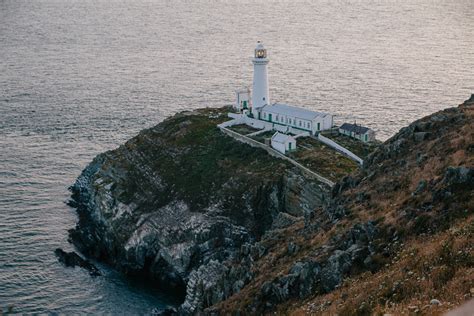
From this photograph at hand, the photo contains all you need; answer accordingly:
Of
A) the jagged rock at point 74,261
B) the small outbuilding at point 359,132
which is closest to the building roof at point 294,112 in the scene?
the small outbuilding at point 359,132

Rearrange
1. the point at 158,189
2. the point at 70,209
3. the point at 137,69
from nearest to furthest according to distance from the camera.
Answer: the point at 158,189 → the point at 70,209 → the point at 137,69

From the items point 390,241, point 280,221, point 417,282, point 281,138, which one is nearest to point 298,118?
point 281,138

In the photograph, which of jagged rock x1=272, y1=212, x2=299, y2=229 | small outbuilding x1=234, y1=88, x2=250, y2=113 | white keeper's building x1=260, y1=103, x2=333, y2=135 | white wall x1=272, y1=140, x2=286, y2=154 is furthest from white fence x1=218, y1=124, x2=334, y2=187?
small outbuilding x1=234, y1=88, x2=250, y2=113

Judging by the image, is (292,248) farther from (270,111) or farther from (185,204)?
(270,111)

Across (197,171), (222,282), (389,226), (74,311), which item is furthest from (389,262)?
(197,171)

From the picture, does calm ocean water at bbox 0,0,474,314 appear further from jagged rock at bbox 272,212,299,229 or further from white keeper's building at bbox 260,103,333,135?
white keeper's building at bbox 260,103,333,135

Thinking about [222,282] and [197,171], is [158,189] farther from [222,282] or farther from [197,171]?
[222,282]
